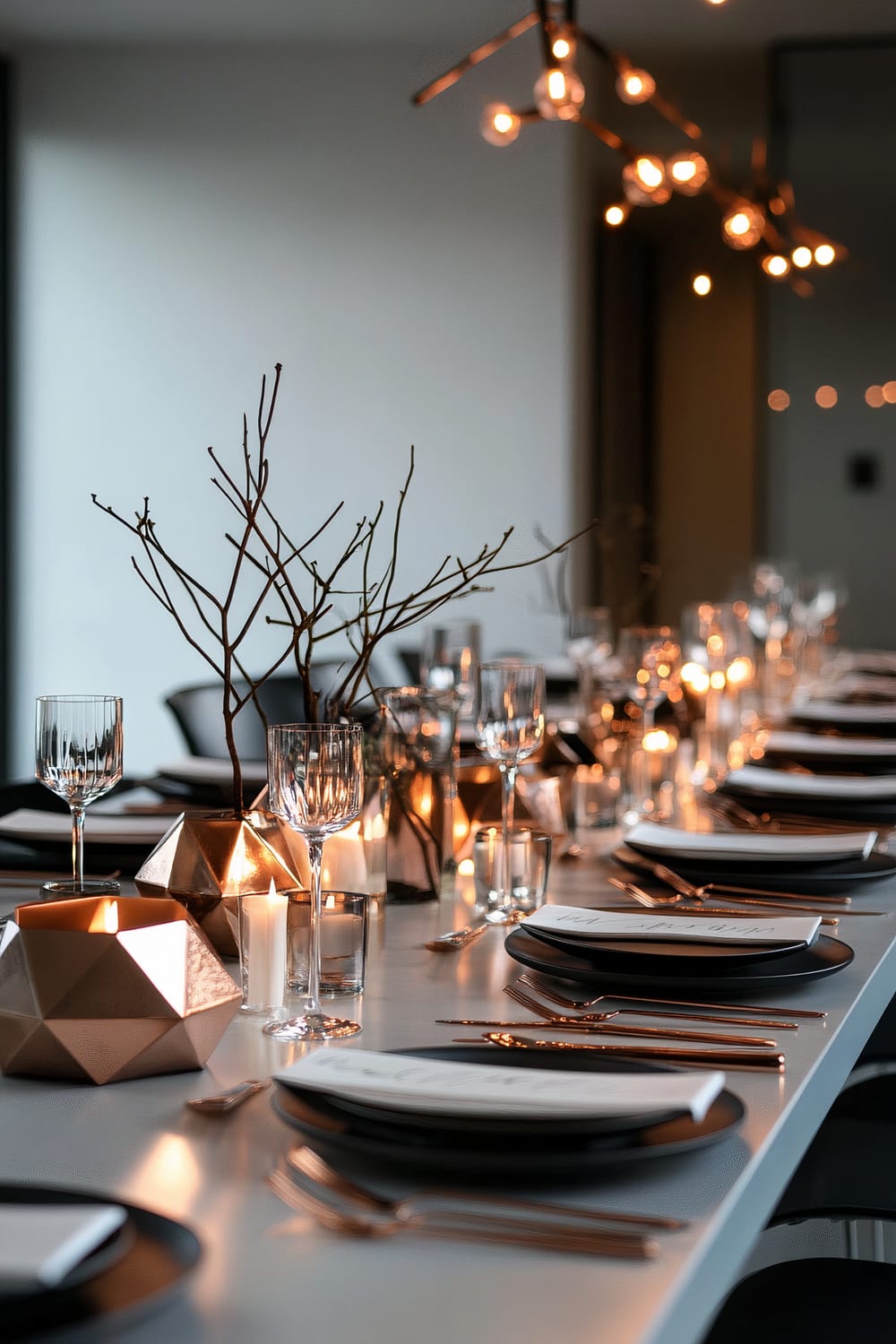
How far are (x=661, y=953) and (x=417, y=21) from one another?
5.30m

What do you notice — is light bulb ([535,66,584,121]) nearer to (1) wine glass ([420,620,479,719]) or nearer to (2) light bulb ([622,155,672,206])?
(2) light bulb ([622,155,672,206])

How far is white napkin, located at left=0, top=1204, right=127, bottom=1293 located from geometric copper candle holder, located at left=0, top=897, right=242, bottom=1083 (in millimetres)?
281

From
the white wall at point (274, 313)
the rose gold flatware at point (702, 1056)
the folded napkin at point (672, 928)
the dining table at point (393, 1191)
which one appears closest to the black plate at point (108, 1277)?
the dining table at point (393, 1191)

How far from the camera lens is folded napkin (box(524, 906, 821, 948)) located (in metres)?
1.22

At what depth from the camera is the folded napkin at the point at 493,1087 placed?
0.78 m

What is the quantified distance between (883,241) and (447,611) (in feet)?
8.02

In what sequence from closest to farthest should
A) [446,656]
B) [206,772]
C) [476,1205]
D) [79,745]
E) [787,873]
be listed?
[476,1205] → [79,745] → [787,873] → [206,772] → [446,656]

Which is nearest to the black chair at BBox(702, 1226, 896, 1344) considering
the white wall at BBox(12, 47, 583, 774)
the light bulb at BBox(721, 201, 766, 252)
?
the light bulb at BBox(721, 201, 766, 252)

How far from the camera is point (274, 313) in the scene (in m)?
6.07

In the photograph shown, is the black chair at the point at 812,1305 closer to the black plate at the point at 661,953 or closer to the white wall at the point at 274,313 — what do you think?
the black plate at the point at 661,953

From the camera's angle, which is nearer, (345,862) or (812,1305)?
(812,1305)

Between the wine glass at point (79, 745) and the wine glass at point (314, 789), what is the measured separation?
0.30 m

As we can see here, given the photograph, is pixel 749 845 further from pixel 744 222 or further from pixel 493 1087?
pixel 744 222

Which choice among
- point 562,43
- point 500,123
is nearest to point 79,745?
point 562,43
